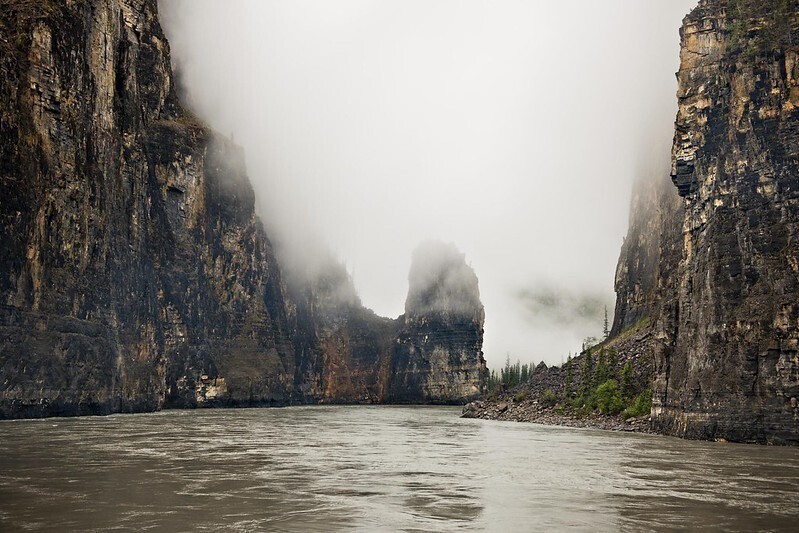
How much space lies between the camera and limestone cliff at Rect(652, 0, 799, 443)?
170 feet

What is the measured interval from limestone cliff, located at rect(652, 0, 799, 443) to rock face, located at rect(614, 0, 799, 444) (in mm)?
83

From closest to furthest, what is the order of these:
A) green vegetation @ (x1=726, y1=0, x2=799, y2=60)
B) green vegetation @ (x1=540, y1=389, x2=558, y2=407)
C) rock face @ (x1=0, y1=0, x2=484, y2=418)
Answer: green vegetation @ (x1=726, y1=0, x2=799, y2=60) → rock face @ (x1=0, y1=0, x2=484, y2=418) → green vegetation @ (x1=540, y1=389, x2=558, y2=407)

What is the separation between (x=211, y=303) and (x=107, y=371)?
75.9 meters

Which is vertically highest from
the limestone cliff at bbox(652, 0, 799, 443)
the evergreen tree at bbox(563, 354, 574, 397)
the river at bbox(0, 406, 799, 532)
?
the limestone cliff at bbox(652, 0, 799, 443)

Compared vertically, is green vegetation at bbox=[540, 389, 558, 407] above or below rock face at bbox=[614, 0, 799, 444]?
below

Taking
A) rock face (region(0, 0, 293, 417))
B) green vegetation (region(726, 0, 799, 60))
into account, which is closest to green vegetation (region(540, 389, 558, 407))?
green vegetation (region(726, 0, 799, 60))

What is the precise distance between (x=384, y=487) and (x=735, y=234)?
133 ft

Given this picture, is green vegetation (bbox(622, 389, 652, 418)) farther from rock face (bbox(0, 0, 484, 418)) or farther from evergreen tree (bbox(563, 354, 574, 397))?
rock face (bbox(0, 0, 484, 418))

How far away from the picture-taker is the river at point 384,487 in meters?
19.8

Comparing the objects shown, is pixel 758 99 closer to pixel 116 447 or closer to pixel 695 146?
pixel 695 146

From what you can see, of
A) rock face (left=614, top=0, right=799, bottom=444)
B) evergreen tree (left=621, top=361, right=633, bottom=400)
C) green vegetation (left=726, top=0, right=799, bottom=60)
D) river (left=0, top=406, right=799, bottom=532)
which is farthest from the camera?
evergreen tree (left=621, top=361, right=633, bottom=400)

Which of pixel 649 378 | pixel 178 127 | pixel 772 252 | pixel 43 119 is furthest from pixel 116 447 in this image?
pixel 178 127

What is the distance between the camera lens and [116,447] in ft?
141

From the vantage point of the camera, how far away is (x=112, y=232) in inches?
4341
